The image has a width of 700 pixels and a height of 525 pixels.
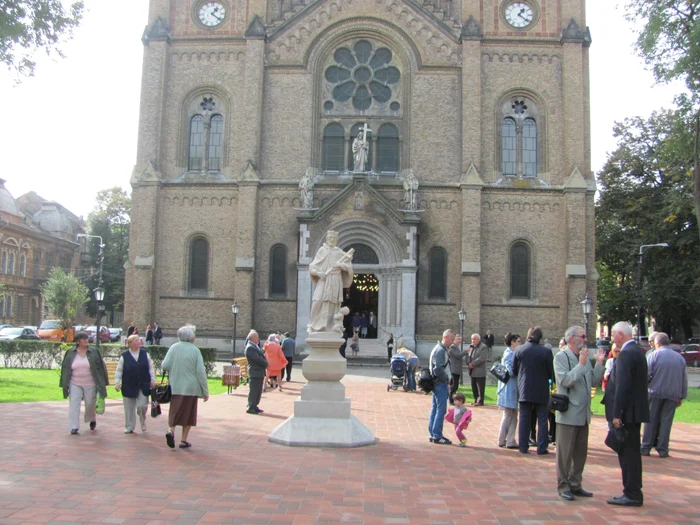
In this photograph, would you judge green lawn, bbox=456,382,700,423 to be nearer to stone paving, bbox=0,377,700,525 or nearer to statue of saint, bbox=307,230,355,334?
stone paving, bbox=0,377,700,525

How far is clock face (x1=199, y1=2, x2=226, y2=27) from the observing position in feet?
105

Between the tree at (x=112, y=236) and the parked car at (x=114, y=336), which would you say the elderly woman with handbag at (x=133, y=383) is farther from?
the tree at (x=112, y=236)

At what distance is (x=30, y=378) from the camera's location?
20234 millimetres

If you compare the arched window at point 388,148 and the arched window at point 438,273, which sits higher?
the arched window at point 388,148

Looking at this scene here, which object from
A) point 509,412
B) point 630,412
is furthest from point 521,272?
point 630,412

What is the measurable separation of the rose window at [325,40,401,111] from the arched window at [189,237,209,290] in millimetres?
8332

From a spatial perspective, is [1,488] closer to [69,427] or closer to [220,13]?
[69,427]

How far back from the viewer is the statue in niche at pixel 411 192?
97.6ft

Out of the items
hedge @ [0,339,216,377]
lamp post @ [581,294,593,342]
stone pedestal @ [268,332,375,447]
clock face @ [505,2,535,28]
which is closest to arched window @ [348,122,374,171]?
clock face @ [505,2,535,28]

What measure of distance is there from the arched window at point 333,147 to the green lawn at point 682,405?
44.7ft

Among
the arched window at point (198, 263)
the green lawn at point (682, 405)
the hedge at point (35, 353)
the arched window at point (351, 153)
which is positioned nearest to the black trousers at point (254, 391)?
the green lawn at point (682, 405)

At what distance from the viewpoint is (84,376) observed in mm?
11273

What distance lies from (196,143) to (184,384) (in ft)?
76.3

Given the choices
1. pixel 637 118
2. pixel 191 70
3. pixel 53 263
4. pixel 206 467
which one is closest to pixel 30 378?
pixel 206 467
